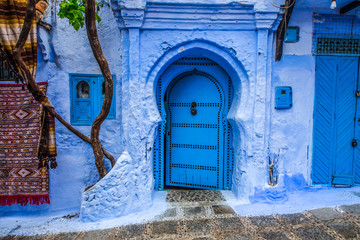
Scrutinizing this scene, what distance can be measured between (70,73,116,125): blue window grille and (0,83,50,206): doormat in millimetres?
516

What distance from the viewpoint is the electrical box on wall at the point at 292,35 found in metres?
3.75

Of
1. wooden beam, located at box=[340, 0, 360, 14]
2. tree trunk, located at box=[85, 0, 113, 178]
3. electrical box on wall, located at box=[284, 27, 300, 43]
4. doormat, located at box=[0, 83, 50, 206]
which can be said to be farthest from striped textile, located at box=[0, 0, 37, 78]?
wooden beam, located at box=[340, 0, 360, 14]

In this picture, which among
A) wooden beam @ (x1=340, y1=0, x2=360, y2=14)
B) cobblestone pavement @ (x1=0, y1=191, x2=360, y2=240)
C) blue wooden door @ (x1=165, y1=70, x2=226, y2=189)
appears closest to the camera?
cobblestone pavement @ (x1=0, y1=191, x2=360, y2=240)

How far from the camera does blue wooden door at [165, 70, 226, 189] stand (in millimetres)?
4133

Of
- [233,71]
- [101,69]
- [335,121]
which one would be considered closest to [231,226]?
[233,71]

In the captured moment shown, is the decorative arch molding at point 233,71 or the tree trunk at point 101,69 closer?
the tree trunk at point 101,69

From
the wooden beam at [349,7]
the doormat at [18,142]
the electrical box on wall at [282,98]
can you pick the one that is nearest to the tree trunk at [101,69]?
the doormat at [18,142]

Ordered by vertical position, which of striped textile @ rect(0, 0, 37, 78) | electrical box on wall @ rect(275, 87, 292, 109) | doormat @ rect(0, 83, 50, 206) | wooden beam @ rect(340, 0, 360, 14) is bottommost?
doormat @ rect(0, 83, 50, 206)

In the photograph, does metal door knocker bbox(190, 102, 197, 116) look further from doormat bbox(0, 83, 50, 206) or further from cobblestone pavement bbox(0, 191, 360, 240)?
doormat bbox(0, 83, 50, 206)

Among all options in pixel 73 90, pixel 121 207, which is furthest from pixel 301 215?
pixel 73 90

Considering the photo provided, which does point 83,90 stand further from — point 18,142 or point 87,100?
point 18,142

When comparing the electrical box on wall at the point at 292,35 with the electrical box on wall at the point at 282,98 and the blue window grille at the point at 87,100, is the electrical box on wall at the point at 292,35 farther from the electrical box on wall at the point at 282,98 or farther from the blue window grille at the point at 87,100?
the blue window grille at the point at 87,100

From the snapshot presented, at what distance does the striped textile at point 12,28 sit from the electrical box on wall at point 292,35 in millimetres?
4177

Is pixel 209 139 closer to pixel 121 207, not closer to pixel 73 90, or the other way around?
pixel 121 207
